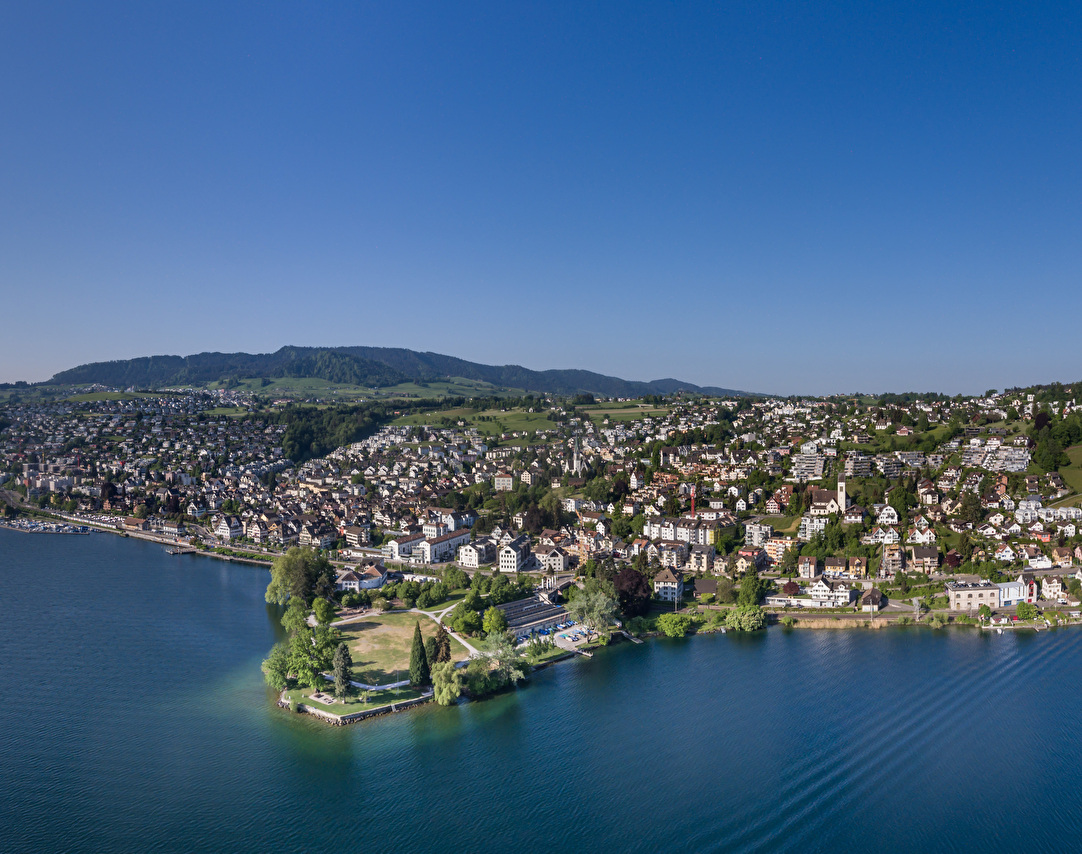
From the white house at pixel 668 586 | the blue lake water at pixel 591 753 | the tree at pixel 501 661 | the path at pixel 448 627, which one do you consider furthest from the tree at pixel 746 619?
the path at pixel 448 627

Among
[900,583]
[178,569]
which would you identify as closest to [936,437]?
[900,583]

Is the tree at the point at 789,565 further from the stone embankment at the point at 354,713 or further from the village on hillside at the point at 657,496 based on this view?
the stone embankment at the point at 354,713

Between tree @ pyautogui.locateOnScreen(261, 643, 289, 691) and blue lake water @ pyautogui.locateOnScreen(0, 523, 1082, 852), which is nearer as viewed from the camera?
blue lake water @ pyautogui.locateOnScreen(0, 523, 1082, 852)

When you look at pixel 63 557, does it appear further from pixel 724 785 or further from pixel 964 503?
pixel 964 503

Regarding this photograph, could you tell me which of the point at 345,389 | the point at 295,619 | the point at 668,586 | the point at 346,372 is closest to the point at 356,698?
the point at 295,619

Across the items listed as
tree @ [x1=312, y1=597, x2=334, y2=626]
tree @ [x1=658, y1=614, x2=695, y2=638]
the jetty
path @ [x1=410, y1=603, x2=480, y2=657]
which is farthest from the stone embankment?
the jetty

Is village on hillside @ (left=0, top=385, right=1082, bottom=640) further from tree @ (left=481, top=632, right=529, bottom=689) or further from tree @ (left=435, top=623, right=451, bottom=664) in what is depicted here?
tree @ (left=435, top=623, right=451, bottom=664)

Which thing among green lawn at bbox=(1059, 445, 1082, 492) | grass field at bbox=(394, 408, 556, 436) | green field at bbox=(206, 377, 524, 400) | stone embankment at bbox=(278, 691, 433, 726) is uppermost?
green field at bbox=(206, 377, 524, 400)
